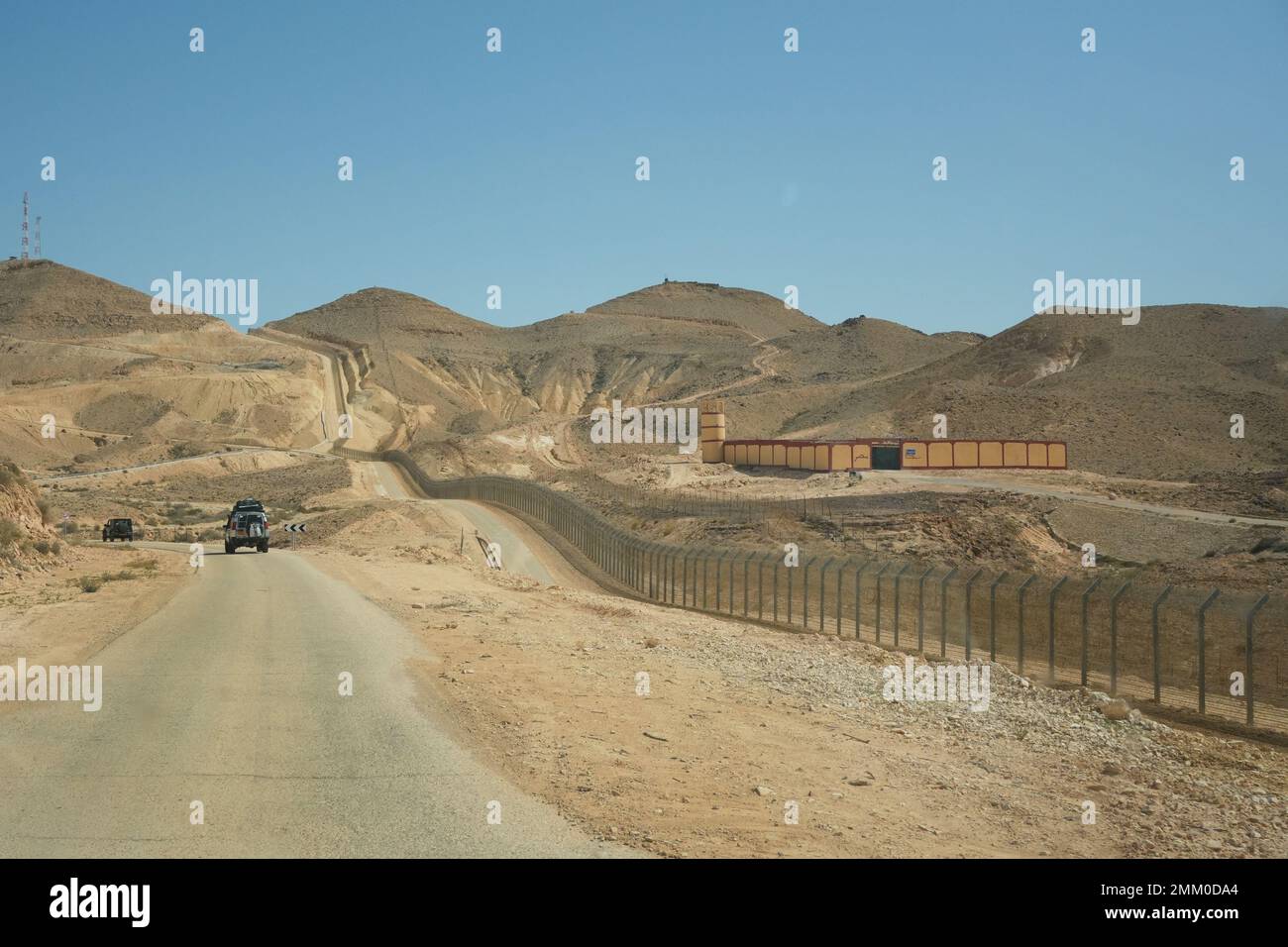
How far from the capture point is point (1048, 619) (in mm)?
24547

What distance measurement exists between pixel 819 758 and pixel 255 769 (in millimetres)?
6481

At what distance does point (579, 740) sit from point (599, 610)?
1701 centimetres

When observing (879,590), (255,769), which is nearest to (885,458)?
(879,590)

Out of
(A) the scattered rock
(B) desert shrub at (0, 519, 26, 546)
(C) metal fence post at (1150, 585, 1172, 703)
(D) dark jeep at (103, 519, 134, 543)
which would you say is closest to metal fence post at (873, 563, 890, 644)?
(C) metal fence post at (1150, 585, 1172, 703)

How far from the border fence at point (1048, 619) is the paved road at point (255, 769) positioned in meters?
11.5

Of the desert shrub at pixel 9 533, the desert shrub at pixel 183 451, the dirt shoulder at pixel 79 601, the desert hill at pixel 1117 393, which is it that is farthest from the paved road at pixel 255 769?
the desert shrub at pixel 183 451

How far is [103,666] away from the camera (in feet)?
60.6

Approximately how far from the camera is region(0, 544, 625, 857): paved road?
9.65 metres

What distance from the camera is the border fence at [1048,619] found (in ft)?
63.6

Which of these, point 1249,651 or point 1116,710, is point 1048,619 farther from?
point 1249,651

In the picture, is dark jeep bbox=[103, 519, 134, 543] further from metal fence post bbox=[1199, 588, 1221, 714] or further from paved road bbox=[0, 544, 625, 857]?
metal fence post bbox=[1199, 588, 1221, 714]

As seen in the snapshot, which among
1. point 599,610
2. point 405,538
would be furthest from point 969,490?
point 599,610

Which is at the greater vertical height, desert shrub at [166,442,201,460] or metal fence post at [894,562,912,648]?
desert shrub at [166,442,201,460]

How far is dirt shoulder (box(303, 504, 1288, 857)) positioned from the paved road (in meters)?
0.77
